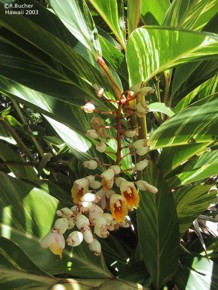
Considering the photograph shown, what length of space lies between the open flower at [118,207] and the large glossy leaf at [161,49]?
0.21m

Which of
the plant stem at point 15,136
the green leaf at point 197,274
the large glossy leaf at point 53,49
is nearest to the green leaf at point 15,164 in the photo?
the plant stem at point 15,136

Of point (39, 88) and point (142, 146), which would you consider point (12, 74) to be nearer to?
point (39, 88)

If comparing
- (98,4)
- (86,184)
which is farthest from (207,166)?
(98,4)

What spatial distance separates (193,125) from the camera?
2.35 ft

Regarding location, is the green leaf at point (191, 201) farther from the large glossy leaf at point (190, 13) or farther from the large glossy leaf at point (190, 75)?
the large glossy leaf at point (190, 13)

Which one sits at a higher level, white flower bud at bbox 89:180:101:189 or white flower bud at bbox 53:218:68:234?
white flower bud at bbox 89:180:101:189

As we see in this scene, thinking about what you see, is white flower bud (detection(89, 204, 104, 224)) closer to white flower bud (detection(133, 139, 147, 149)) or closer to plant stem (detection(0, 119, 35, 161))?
white flower bud (detection(133, 139, 147, 149))

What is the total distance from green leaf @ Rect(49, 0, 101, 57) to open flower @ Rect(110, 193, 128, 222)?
260 mm

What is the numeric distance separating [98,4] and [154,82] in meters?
0.26

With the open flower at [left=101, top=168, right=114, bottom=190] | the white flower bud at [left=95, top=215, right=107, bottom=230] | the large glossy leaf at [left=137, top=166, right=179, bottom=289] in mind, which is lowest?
the large glossy leaf at [left=137, top=166, right=179, bottom=289]

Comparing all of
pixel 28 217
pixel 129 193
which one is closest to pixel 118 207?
pixel 129 193

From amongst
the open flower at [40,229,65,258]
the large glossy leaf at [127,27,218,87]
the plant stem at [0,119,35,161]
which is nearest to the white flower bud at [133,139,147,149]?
the large glossy leaf at [127,27,218,87]

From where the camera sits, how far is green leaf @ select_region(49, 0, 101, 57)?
26.5 inches

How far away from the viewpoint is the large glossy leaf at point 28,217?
72 cm
